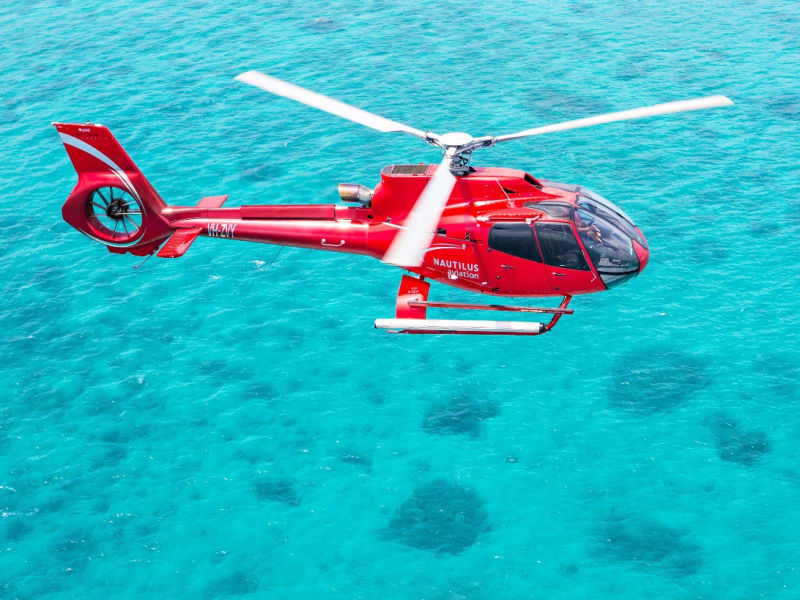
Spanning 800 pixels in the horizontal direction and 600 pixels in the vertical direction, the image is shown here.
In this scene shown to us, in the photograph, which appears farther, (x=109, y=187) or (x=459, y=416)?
(x=459, y=416)

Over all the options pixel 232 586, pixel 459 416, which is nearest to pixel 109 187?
pixel 232 586

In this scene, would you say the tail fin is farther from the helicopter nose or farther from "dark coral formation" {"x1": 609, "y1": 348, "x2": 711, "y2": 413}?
"dark coral formation" {"x1": 609, "y1": 348, "x2": 711, "y2": 413}

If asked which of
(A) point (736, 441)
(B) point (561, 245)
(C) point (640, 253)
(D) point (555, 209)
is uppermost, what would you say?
(D) point (555, 209)

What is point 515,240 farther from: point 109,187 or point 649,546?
point 109,187

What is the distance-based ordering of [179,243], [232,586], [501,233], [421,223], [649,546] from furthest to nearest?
[179,243] < [649,546] < [232,586] < [501,233] < [421,223]

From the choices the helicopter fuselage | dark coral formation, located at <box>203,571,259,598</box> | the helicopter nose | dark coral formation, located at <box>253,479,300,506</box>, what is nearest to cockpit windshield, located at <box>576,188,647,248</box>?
the helicopter fuselage

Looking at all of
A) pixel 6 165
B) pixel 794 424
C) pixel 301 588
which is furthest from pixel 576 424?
pixel 6 165
